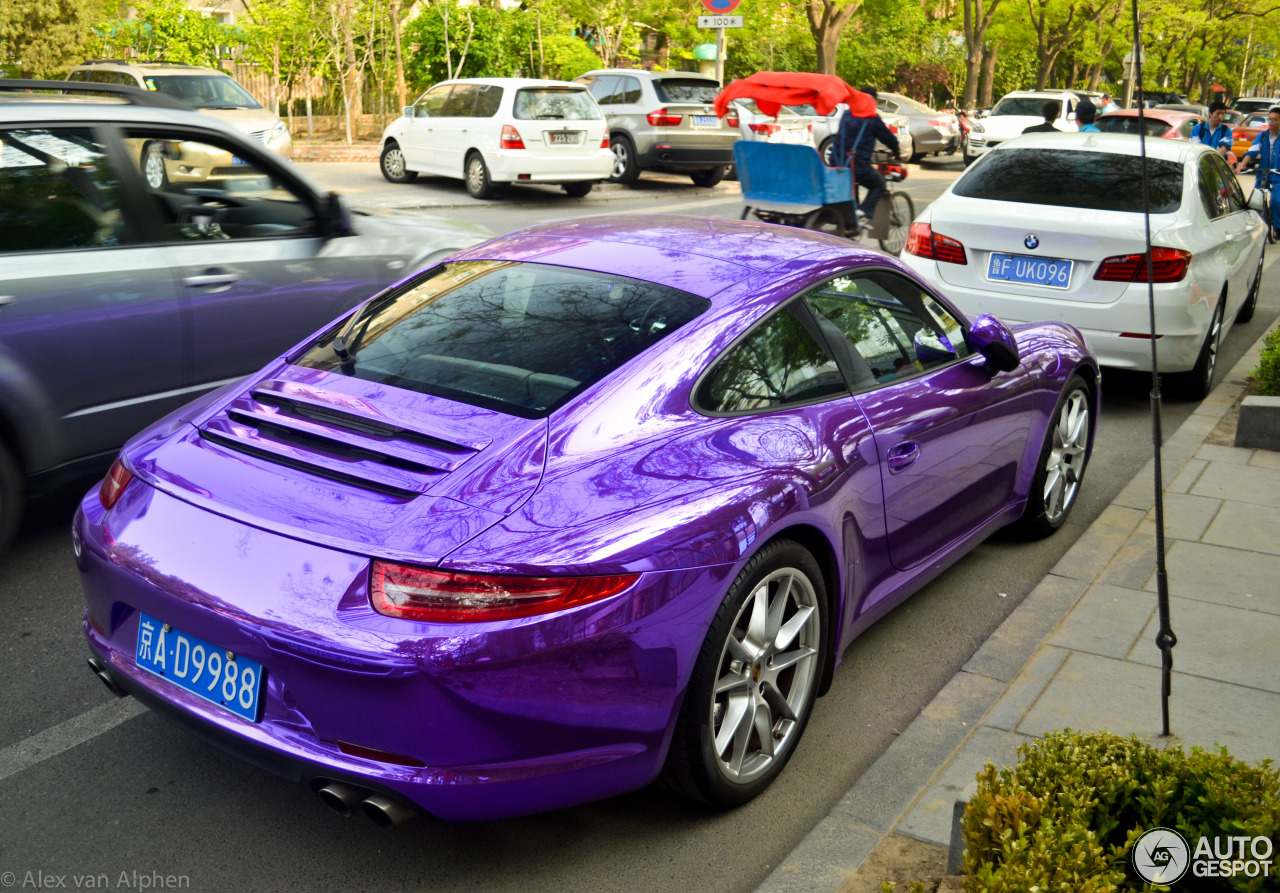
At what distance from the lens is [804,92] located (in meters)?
12.9

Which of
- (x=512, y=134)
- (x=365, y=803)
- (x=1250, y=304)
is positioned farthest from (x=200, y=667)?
(x=512, y=134)

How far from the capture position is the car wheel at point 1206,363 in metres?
7.75

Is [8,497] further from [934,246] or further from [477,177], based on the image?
[477,177]

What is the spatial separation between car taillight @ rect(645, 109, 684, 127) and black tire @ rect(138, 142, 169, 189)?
15612mm

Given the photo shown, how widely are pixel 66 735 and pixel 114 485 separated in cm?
85

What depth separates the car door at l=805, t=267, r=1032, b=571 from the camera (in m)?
3.84

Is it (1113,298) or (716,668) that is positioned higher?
(1113,298)

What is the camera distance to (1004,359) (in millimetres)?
4406

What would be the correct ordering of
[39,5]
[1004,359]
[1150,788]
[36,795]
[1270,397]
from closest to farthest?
A: [1150,788], [36,795], [1004,359], [1270,397], [39,5]

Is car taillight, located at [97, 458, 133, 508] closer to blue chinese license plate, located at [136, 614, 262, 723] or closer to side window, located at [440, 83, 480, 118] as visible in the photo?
blue chinese license plate, located at [136, 614, 262, 723]

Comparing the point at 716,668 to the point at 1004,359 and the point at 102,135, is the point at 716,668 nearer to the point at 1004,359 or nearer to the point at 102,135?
the point at 1004,359

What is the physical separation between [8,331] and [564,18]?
28112mm

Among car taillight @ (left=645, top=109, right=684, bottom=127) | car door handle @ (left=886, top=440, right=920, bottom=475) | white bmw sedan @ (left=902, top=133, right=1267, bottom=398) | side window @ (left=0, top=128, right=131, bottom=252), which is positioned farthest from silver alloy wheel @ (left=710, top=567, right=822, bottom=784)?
car taillight @ (left=645, top=109, right=684, bottom=127)

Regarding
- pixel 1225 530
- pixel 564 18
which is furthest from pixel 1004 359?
pixel 564 18
